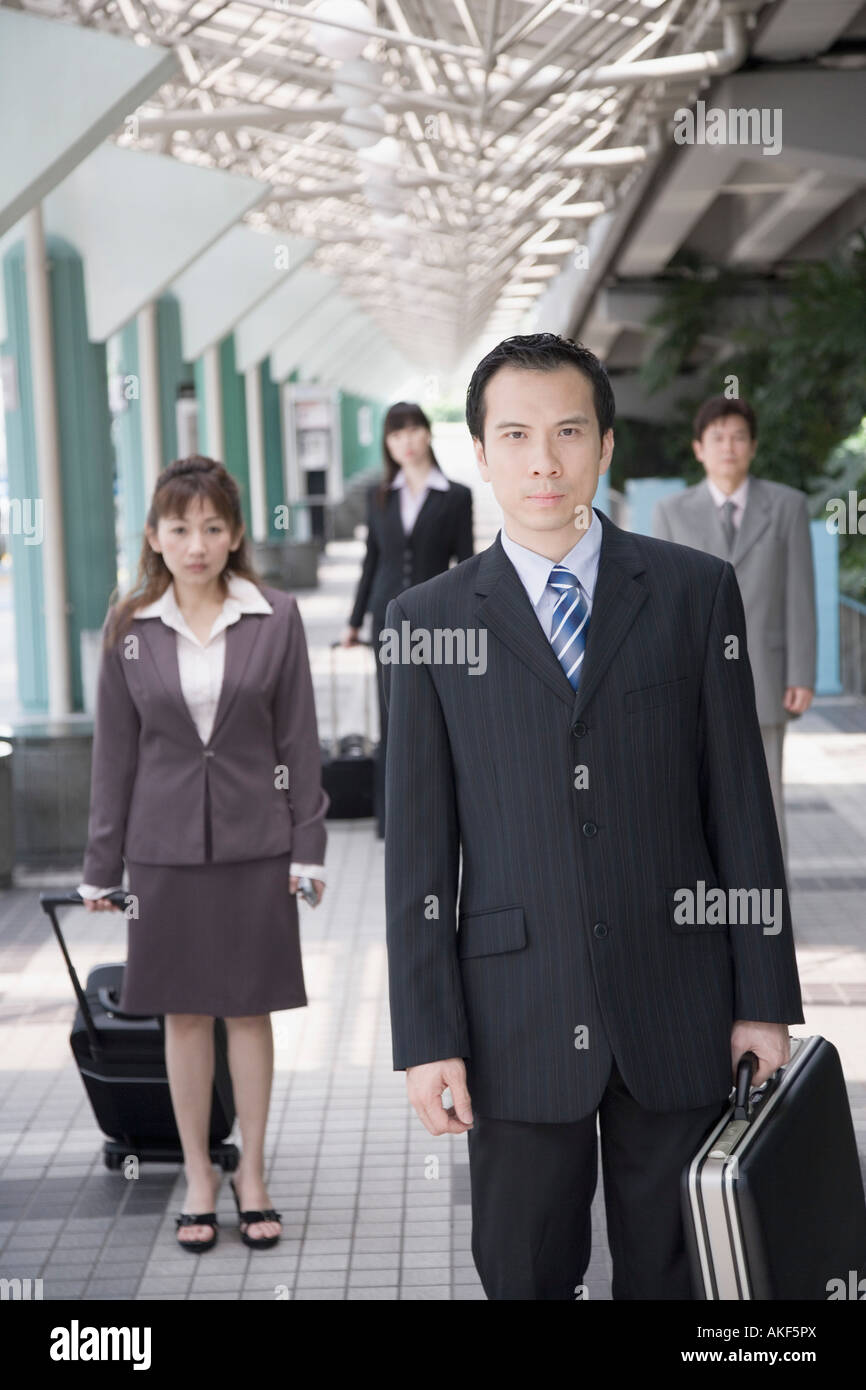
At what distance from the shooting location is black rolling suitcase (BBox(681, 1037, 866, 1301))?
224 cm

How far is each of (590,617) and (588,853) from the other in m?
0.33

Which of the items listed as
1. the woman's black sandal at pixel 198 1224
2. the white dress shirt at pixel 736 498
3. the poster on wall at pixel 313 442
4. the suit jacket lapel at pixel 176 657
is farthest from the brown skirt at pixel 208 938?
the poster on wall at pixel 313 442

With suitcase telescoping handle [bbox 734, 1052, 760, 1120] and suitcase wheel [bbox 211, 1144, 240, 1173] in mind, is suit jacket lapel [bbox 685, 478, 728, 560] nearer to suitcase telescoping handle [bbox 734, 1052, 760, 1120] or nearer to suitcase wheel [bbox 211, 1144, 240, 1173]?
suitcase wheel [bbox 211, 1144, 240, 1173]

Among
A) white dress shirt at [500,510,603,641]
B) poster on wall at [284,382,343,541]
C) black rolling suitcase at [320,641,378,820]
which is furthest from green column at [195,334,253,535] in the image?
white dress shirt at [500,510,603,641]

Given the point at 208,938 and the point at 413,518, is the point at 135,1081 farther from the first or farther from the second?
the point at 413,518

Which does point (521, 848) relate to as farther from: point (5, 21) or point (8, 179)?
point (5, 21)

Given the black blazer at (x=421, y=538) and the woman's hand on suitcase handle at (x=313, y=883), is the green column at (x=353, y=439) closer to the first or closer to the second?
the black blazer at (x=421, y=538)

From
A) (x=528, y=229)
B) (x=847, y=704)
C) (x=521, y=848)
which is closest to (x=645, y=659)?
(x=521, y=848)

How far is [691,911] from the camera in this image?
97.7 inches

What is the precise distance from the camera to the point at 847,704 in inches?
530

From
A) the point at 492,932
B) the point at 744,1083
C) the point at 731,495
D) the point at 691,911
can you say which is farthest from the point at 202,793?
the point at 731,495

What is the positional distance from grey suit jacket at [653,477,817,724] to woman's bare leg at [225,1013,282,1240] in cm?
253

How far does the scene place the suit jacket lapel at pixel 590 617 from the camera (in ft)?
8.00

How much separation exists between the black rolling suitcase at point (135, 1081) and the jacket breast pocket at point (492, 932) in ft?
6.83
